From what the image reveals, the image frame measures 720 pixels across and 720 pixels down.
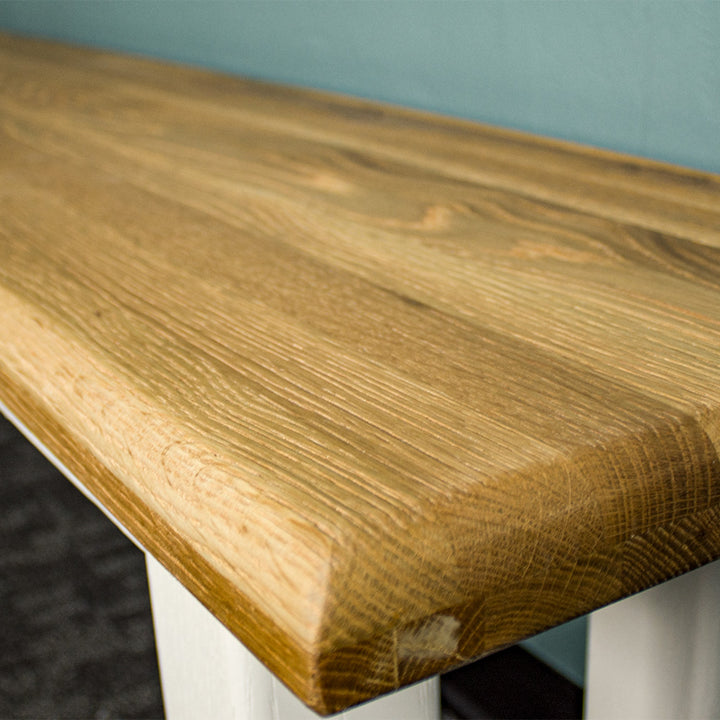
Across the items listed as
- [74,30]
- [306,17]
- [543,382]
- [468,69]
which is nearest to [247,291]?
[543,382]

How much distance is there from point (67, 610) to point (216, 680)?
2.38ft

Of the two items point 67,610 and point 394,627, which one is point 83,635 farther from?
point 394,627

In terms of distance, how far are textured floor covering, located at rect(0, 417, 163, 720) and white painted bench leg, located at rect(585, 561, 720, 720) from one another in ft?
1.71

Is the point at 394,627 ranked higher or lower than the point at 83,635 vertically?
higher

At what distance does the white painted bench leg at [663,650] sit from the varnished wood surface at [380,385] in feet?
0.44

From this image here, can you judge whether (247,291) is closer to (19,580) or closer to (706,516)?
(706,516)

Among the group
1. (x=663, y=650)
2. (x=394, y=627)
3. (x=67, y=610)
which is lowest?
(x=67, y=610)

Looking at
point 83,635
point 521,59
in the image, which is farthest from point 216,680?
point 83,635

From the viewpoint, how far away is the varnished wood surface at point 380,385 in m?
0.20

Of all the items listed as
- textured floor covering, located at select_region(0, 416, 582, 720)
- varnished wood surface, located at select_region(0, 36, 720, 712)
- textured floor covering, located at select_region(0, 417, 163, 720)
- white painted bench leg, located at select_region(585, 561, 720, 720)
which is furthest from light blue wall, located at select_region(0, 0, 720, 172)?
textured floor covering, located at select_region(0, 417, 163, 720)

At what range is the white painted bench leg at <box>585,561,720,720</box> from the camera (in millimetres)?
382

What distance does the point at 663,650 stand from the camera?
1.30ft

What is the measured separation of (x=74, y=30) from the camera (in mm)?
1232

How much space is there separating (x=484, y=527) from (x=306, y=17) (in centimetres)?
67
